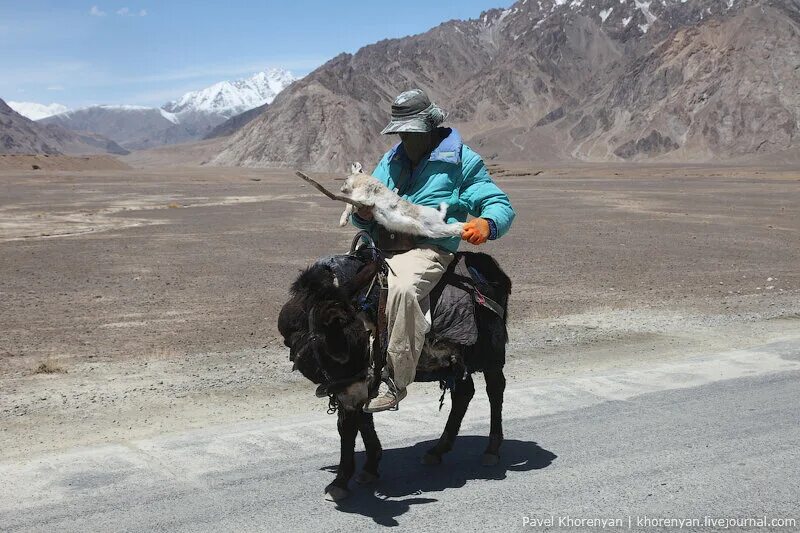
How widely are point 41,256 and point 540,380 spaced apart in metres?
16.2

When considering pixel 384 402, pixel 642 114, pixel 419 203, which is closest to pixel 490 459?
pixel 384 402

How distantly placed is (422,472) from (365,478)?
0.45 meters

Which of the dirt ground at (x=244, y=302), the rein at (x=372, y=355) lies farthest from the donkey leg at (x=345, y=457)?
the dirt ground at (x=244, y=302)

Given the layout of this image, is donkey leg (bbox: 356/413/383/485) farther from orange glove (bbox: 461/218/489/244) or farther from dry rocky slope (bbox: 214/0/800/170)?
dry rocky slope (bbox: 214/0/800/170)

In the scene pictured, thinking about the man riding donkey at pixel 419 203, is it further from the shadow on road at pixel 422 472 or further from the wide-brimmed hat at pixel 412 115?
the shadow on road at pixel 422 472

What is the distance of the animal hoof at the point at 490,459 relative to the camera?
19.9 feet

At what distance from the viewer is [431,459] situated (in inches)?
240

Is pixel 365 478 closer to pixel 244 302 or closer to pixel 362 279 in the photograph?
pixel 362 279

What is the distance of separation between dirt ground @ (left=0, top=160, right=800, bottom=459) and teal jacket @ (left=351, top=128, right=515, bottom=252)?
2728 mm

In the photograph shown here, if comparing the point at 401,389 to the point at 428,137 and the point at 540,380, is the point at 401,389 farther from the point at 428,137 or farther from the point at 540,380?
the point at 540,380

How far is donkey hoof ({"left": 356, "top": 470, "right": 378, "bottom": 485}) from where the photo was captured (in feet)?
18.6

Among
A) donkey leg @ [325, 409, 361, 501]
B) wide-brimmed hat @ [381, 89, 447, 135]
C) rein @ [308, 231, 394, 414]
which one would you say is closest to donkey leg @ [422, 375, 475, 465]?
donkey leg @ [325, 409, 361, 501]

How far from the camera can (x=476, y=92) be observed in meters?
181

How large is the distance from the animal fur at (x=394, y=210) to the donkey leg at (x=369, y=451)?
4.09 ft
